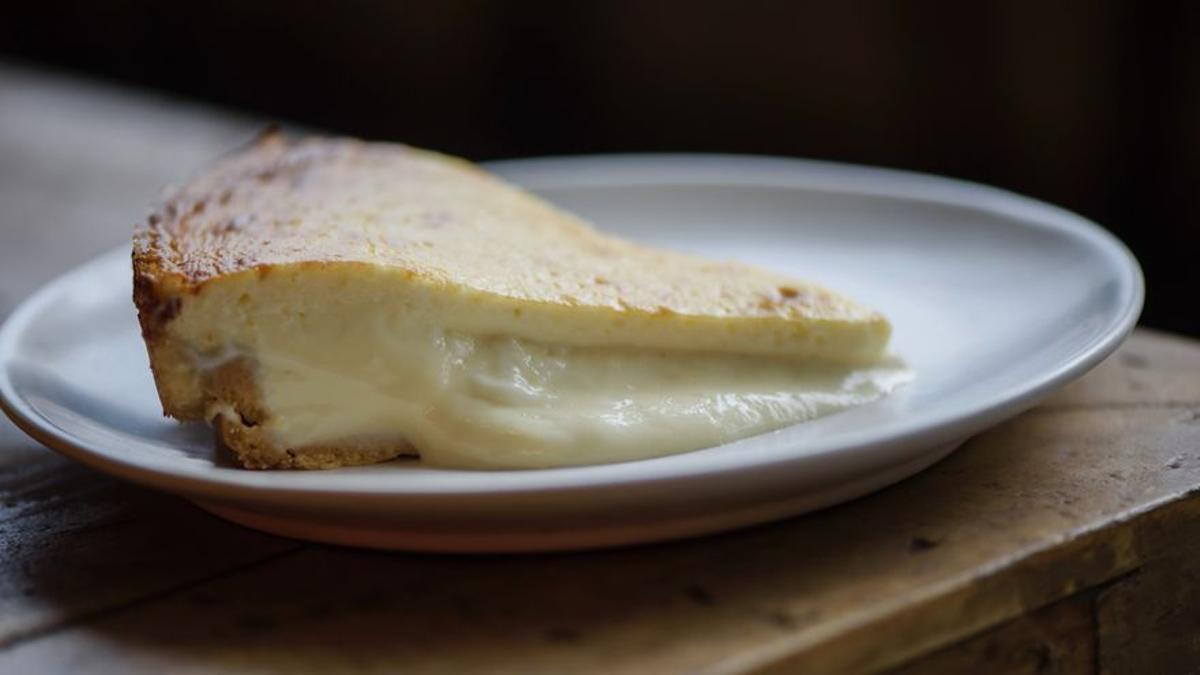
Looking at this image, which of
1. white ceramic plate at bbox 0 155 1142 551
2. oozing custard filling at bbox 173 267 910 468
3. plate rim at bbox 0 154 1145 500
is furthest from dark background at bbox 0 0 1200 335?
oozing custard filling at bbox 173 267 910 468

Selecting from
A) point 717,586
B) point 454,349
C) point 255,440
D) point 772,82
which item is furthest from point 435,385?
point 772,82

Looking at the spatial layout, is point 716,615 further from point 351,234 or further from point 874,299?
point 874,299

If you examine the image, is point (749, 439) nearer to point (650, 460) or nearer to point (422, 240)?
point (650, 460)

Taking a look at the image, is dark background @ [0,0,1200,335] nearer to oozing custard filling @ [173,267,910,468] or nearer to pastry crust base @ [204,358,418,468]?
oozing custard filling @ [173,267,910,468]

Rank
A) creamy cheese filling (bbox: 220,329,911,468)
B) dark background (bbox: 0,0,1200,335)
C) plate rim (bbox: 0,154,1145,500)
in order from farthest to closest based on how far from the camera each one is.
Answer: dark background (bbox: 0,0,1200,335)
creamy cheese filling (bbox: 220,329,911,468)
plate rim (bbox: 0,154,1145,500)

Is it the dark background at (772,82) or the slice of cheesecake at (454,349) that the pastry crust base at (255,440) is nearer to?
the slice of cheesecake at (454,349)

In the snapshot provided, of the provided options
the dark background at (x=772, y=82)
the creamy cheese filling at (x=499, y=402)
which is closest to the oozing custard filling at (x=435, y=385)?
the creamy cheese filling at (x=499, y=402)

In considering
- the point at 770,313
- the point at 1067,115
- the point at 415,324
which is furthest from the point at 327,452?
the point at 1067,115
